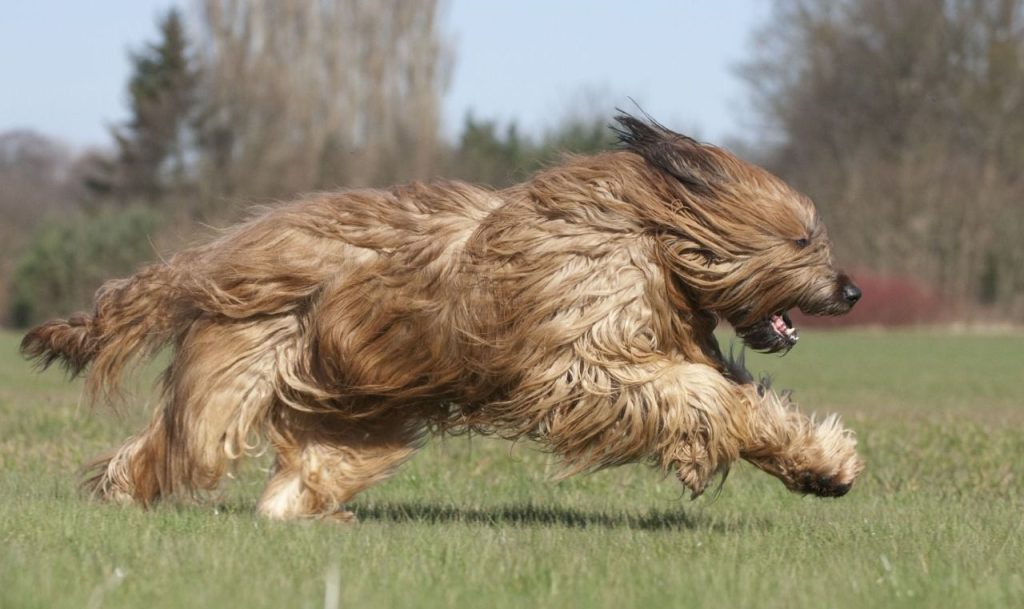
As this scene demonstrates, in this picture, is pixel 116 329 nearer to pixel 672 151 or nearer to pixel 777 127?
pixel 672 151

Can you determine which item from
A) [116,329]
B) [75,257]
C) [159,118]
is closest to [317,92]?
[159,118]

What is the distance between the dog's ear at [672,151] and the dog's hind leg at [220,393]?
1.42m

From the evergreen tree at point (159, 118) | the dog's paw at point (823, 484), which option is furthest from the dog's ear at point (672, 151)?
the evergreen tree at point (159, 118)

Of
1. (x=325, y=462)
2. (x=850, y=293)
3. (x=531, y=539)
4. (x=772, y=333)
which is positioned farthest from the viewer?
(x=325, y=462)

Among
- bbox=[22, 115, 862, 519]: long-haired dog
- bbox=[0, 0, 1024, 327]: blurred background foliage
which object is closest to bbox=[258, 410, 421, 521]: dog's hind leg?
bbox=[22, 115, 862, 519]: long-haired dog

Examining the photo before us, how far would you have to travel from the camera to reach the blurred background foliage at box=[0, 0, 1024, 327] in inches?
1636

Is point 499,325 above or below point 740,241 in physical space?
below

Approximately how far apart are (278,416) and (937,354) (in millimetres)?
23184

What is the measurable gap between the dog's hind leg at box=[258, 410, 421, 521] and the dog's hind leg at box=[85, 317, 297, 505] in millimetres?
203

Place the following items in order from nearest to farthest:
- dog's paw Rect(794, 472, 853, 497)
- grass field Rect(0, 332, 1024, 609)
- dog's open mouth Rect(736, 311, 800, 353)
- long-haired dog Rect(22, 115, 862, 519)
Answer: grass field Rect(0, 332, 1024, 609), long-haired dog Rect(22, 115, 862, 519), dog's paw Rect(794, 472, 853, 497), dog's open mouth Rect(736, 311, 800, 353)

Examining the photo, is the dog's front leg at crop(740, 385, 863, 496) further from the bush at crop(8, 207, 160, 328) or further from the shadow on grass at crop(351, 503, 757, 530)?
the bush at crop(8, 207, 160, 328)

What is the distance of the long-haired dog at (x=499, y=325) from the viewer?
523cm

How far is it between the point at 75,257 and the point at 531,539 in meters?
33.5

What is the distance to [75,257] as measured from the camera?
36.9 meters
